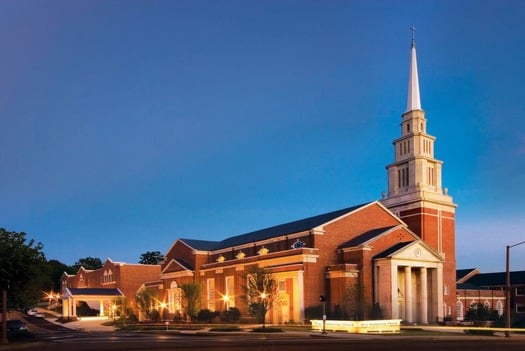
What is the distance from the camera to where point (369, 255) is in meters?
59.7

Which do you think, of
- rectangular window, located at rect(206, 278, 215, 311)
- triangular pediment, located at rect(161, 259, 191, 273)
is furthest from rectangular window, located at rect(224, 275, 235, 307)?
triangular pediment, located at rect(161, 259, 191, 273)

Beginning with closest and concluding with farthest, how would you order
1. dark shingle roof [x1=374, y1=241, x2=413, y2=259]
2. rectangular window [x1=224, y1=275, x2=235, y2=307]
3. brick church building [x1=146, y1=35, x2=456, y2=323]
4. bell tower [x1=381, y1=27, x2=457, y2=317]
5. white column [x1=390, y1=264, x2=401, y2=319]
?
white column [x1=390, y1=264, x2=401, y2=319], brick church building [x1=146, y1=35, x2=456, y2=323], dark shingle roof [x1=374, y1=241, x2=413, y2=259], rectangular window [x1=224, y1=275, x2=235, y2=307], bell tower [x1=381, y1=27, x2=457, y2=317]

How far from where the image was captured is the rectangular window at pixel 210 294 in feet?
250

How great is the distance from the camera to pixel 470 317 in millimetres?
69000

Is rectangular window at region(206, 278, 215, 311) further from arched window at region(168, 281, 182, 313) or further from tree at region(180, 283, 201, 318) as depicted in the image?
tree at region(180, 283, 201, 318)

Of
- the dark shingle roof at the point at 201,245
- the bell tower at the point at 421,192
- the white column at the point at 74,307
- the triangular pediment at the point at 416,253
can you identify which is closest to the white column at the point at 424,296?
the triangular pediment at the point at 416,253

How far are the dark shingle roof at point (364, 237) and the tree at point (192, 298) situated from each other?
17709 mm

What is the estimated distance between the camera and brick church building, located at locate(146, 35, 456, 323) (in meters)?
59.1

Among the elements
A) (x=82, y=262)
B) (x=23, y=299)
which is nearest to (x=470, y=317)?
(x=23, y=299)

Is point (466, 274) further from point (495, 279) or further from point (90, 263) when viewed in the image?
point (90, 263)

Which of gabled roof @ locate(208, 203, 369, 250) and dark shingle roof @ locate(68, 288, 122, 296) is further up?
gabled roof @ locate(208, 203, 369, 250)

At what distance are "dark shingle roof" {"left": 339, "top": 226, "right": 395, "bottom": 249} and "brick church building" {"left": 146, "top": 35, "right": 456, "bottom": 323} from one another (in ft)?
0.66

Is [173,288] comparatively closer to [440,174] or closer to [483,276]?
[440,174]

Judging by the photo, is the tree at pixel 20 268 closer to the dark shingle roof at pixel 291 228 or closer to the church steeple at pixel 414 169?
the dark shingle roof at pixel 291 228
